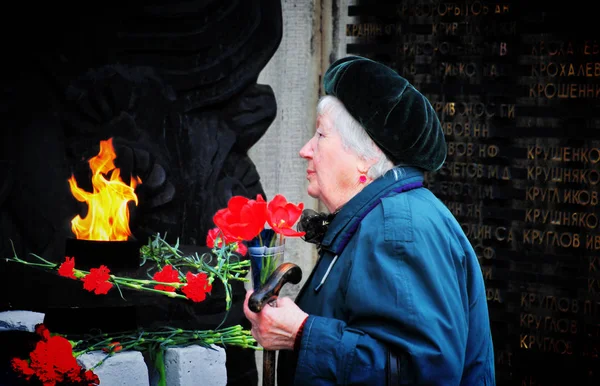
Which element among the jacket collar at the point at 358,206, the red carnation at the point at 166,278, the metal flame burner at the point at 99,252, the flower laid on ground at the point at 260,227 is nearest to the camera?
the jacket collar at the point at 358,206

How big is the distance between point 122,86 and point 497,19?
2184 millimetres

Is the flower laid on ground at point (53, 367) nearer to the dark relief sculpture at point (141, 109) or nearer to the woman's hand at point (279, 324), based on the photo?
the woman's hand at point (279, 324)

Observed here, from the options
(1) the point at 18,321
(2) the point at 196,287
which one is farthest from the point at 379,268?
(1) the point at 18,321

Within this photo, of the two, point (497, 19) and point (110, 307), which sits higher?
point (497, 19)

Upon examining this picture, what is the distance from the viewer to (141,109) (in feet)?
16.2

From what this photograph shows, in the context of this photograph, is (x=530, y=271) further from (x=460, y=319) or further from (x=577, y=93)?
(x=460, y=319)

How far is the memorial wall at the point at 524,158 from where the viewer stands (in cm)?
478

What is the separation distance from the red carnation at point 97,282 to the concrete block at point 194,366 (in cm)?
40

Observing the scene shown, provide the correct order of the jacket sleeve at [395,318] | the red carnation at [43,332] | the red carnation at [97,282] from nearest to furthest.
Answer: the jacket sleeve at [395,318], the red carnation at [43,332], the red carnation at [97,282]

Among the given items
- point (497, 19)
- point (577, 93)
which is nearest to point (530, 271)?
point (577, 93)

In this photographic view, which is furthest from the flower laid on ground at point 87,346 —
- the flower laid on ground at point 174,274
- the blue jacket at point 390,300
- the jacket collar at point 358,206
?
the jacket collar at point 358,206

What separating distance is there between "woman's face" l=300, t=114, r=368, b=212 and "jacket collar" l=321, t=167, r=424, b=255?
57 millimetres

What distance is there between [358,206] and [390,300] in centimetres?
38

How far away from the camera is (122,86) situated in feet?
15.9
